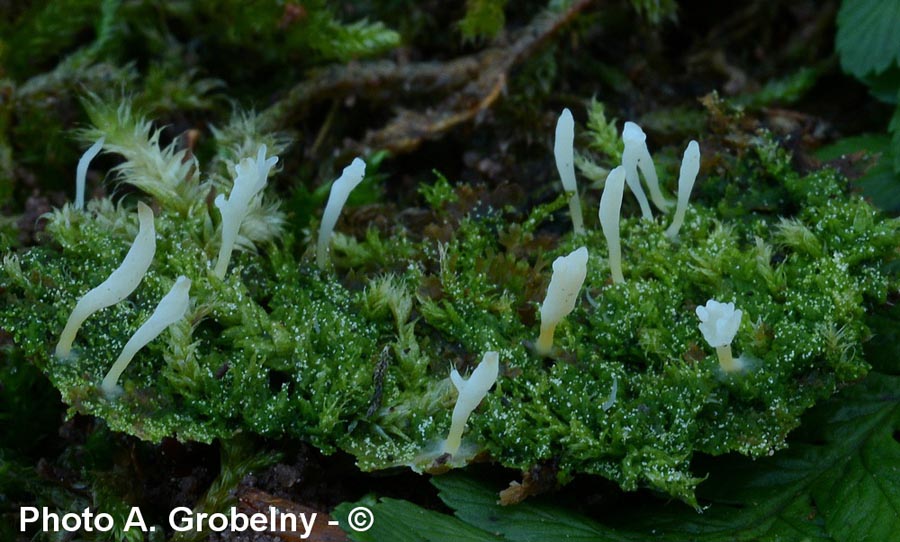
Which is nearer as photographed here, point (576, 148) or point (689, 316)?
point (689, 316)

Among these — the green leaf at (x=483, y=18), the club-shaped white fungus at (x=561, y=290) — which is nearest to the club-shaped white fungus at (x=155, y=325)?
the club-shaped white fungus at (x=561, y=290)

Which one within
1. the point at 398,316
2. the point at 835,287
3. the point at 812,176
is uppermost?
the point at 812,176

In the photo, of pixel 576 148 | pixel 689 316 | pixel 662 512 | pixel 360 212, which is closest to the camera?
pixel 662 512

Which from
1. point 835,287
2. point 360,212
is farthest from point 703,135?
point 360,212

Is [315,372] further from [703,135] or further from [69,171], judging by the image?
[69,171]

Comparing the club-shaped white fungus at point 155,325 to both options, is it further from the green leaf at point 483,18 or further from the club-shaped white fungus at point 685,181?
the green leaf at point 483,18

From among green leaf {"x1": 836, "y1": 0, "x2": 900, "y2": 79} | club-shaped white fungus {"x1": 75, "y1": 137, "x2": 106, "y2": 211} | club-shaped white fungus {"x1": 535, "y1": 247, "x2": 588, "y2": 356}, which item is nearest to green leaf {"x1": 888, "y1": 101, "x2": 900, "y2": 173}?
green leaf {"x1": 836, "y1": 0, "x2": 900, "y2": 79}

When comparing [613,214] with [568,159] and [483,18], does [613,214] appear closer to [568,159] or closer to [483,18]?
[568,159]
